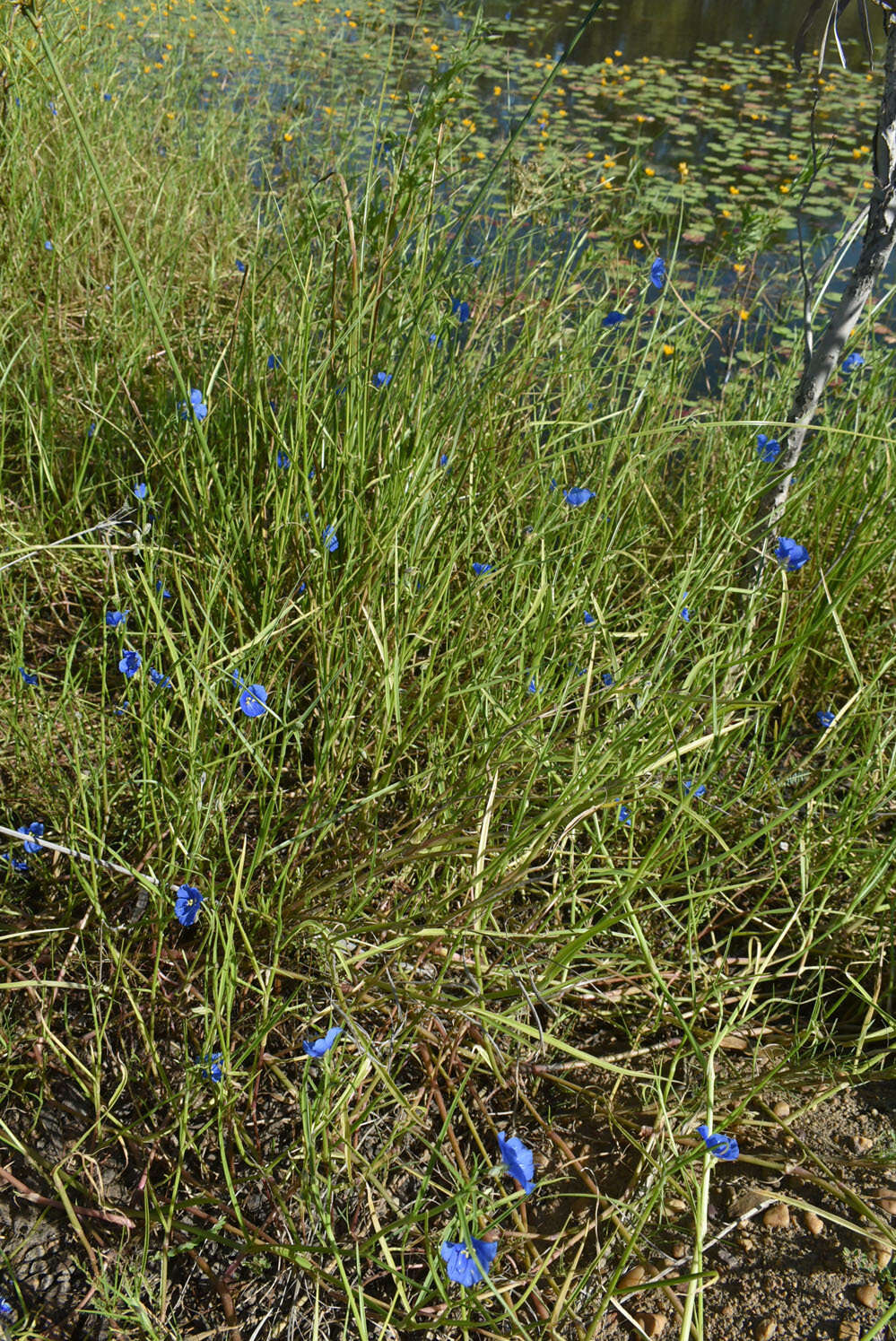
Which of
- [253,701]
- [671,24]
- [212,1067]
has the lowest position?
[212,1067]

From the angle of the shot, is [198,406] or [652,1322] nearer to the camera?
[652,1322]

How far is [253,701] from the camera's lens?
4.27 ft

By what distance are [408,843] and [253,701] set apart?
282mm

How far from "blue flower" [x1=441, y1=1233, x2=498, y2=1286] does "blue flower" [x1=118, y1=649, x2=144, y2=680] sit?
780 mm

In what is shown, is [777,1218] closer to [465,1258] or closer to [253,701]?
[465,1258]

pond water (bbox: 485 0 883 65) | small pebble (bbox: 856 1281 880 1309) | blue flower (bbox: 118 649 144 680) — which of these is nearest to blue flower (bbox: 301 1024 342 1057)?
blue flower (bbox: 118 649 144 680)

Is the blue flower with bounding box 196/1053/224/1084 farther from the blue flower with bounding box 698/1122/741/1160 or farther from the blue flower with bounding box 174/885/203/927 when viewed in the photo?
the blue flower with bounding box 698/1122/741/1160

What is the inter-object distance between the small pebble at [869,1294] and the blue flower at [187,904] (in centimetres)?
89

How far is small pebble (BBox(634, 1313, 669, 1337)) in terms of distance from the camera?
112cm

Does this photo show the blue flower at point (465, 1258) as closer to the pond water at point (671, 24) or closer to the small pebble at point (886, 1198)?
the small pebble at point (886, 1198)

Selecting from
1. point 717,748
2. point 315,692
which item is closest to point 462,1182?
point 717,748

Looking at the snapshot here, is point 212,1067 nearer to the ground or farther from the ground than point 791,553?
nearer to the ground

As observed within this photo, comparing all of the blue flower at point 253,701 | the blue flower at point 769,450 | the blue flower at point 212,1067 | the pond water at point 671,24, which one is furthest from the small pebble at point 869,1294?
the pond water at point 671,24

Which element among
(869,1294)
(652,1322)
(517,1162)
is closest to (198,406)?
(517,1162)
